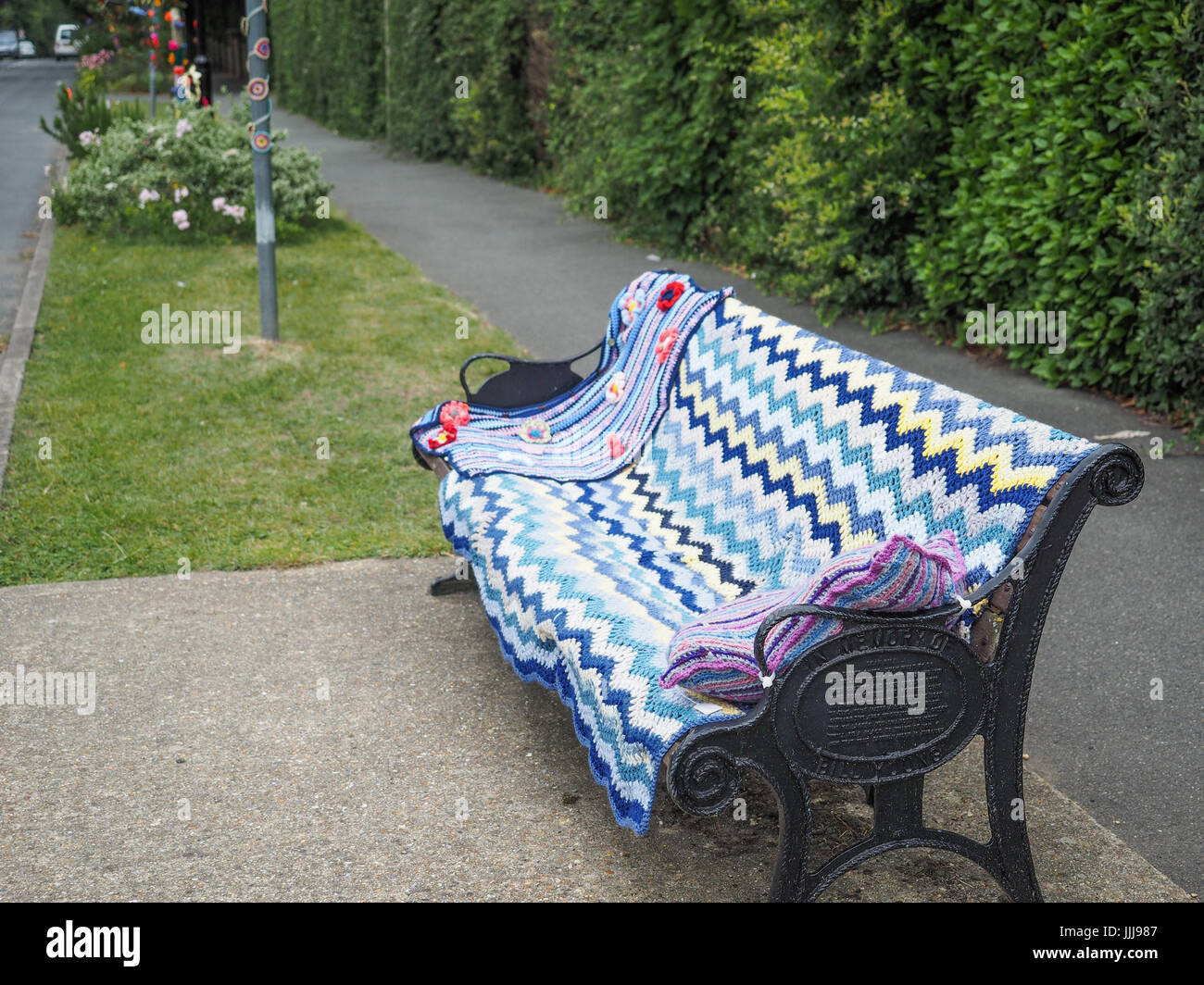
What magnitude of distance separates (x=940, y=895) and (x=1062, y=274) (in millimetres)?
4698

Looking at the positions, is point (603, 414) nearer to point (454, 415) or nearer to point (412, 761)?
point (454, 415)

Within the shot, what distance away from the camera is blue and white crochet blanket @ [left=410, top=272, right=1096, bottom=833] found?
122 inches

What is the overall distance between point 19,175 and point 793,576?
720 inches

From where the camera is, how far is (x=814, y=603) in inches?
111

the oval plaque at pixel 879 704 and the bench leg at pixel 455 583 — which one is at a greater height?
the oval plaque at pixel 879 704

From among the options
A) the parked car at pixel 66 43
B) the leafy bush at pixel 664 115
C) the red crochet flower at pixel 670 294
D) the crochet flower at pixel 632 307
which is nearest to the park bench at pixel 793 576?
the red crochet flower at pixel 670 294

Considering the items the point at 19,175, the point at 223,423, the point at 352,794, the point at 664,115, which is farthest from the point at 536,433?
the point at 19,175

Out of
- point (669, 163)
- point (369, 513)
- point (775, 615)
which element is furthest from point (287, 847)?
point (669, 163)

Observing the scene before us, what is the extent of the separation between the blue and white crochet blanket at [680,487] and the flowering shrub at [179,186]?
851 cm

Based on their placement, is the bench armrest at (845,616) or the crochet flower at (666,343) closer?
the bench armrest at (845,616)

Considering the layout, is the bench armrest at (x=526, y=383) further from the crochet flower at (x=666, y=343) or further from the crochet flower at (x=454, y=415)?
the crochet flower at (x=666, y=343)

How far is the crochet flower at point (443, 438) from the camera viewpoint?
16.6 feet

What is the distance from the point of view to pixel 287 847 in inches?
139
